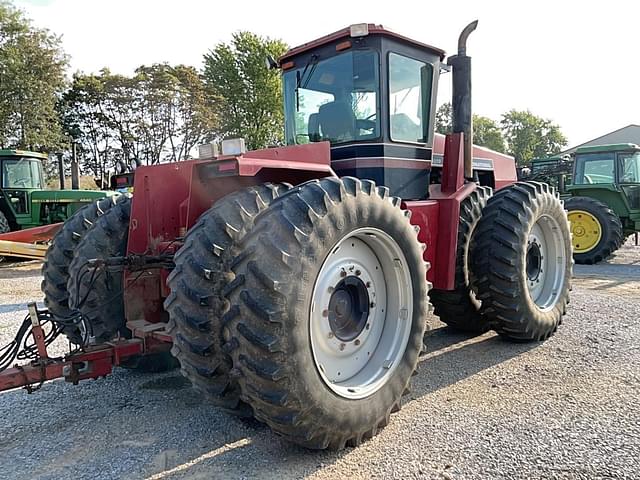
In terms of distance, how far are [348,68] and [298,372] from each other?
2.70 meters

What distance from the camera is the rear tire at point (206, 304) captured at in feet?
9.35

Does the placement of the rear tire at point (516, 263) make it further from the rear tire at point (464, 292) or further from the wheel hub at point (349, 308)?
the wheel hub at point (349, 308)

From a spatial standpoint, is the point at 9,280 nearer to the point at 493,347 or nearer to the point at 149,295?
the point at 149,295

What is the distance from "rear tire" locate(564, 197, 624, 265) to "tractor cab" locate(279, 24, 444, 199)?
8.40 m

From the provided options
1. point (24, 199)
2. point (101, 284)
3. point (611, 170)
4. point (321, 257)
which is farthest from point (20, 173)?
point (611, 170)

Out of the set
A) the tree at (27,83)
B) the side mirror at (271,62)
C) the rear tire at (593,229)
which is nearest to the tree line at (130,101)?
the tree at (27,83)

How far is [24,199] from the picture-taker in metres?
14.3

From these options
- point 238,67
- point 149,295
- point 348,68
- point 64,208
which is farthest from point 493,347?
point 238,67

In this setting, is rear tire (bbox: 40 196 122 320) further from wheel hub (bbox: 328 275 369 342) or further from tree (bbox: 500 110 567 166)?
tree (bbox: 500 110 567 166)

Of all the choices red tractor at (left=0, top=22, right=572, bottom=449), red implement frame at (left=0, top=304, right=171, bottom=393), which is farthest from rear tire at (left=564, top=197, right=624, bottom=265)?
red implement frame at (left=0, top=304, right=171, bottom=393)

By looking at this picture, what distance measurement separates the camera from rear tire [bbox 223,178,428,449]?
268 centimetres

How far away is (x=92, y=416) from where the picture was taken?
364cm

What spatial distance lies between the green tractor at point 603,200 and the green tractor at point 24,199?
1285 centimetres

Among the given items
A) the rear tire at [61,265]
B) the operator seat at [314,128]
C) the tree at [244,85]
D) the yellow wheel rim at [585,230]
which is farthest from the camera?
the tree at [244,85]
